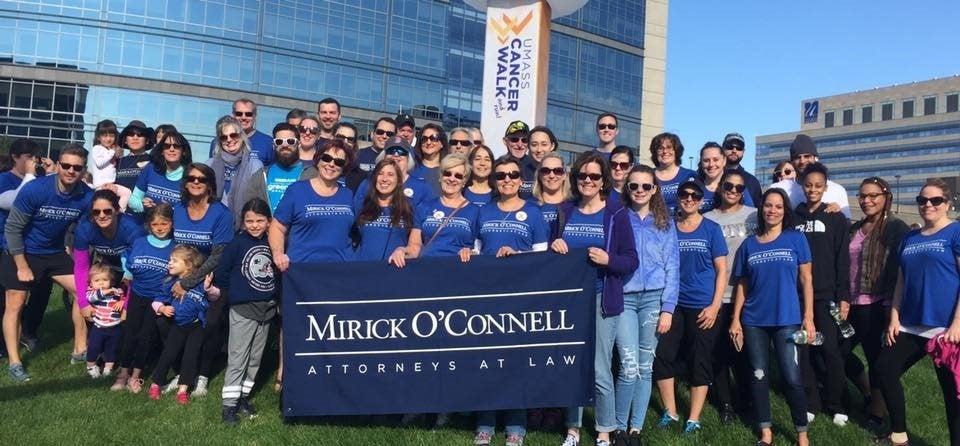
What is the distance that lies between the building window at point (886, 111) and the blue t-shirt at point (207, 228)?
471 feet

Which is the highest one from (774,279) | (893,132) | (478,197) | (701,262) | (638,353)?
(893,132)

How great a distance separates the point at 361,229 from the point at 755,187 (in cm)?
371

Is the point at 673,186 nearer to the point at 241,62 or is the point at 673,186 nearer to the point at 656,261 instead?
the point at 656,261

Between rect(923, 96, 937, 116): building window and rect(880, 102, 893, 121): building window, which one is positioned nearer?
rect(923, 96, 937, 116): building window

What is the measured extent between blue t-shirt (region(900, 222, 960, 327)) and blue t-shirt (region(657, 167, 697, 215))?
1.84 m

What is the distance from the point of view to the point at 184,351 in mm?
6652

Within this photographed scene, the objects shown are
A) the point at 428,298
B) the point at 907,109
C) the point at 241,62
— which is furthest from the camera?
the point at 907,109

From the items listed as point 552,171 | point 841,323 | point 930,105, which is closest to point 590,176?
point 552,171

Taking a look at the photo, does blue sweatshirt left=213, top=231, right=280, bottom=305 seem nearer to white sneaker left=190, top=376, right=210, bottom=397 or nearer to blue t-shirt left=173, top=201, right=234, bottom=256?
blue t-shirt left=173, top=201, right=234, bottom=256

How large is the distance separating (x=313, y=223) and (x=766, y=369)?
3632 millimetres

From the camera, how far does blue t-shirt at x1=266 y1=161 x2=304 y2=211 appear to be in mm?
6641

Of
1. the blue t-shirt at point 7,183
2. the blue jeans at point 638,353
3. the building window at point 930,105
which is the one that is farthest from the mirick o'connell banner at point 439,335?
the building window at point 930,105

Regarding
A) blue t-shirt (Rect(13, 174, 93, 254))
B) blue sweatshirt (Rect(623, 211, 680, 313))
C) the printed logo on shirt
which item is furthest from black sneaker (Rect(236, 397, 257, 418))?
blue sweatshirt (Rect(623, 211, 680, 313))

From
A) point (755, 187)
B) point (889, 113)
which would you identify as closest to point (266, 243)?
point (755, 187)
